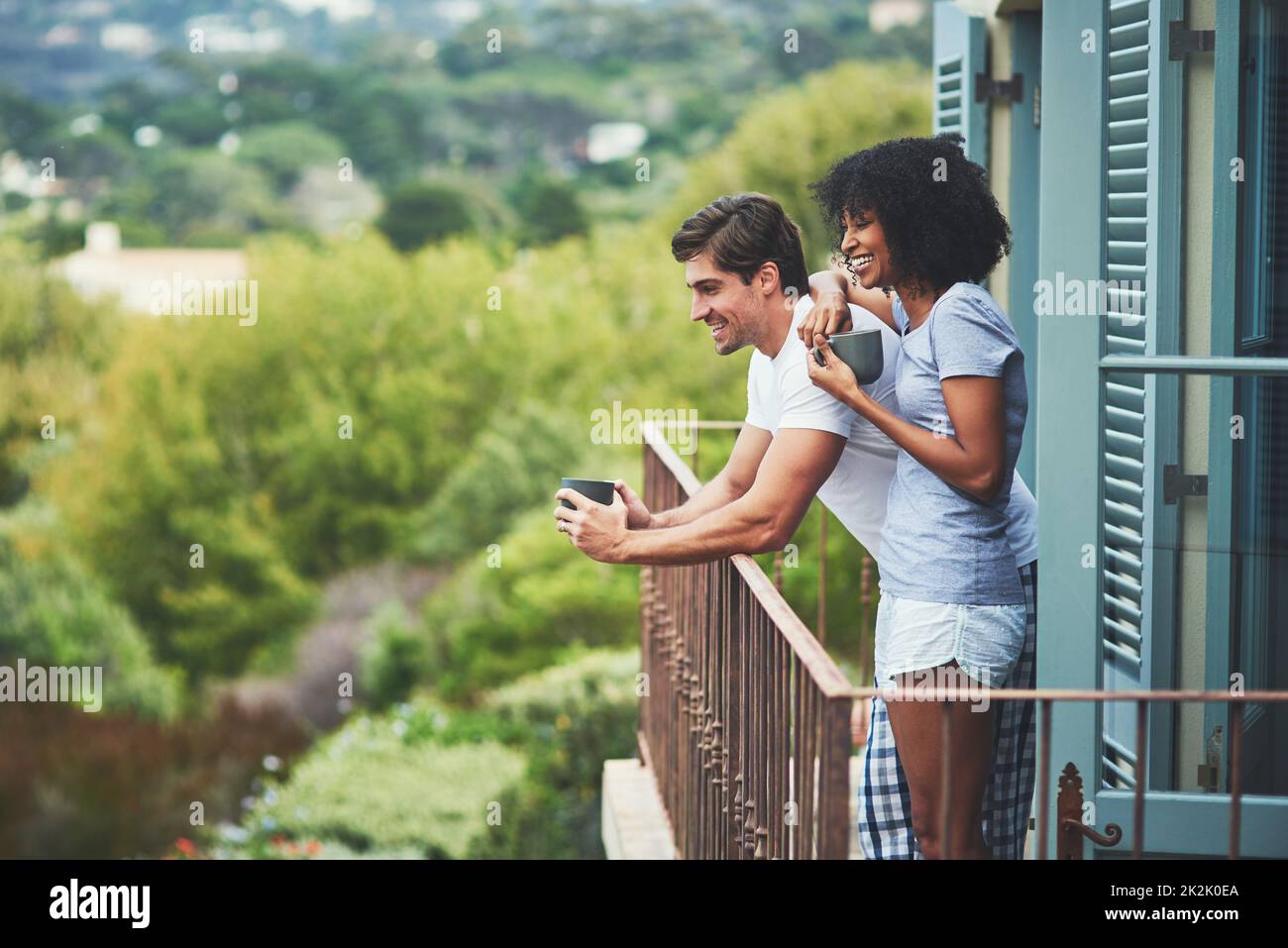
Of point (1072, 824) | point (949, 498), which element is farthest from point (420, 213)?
point (949, 498)

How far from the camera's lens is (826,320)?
9.59ft

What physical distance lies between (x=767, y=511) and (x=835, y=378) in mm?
297

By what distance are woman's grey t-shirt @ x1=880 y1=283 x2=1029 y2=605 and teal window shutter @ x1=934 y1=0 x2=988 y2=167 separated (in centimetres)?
288

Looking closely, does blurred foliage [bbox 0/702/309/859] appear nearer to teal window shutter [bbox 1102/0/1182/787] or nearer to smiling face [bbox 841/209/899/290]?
teal window shutter [bbox 1102/0/1182/787]

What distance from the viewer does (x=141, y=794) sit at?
21516 mm

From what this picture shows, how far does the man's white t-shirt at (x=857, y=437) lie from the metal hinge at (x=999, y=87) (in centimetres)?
274

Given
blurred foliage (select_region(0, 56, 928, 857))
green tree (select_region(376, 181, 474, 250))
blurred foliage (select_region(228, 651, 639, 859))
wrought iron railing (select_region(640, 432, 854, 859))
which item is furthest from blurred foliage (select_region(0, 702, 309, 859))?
green tree (select_region(376, 181, 474, 250))

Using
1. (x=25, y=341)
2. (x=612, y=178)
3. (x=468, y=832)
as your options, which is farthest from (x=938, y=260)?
(x=612, y=178)

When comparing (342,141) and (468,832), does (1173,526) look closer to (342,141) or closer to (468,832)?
(468,832)

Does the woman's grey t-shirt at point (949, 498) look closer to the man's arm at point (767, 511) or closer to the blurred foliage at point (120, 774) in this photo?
the man's arm at point (767, 511)

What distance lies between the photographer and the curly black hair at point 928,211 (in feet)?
9.45

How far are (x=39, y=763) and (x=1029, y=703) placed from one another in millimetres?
22807

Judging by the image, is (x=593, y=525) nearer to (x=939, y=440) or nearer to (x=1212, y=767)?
(x=939, y=440)

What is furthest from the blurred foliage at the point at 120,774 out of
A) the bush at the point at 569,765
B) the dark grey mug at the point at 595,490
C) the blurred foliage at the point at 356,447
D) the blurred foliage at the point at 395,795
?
the dark grey mug at the point at 595,490
